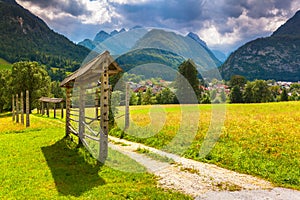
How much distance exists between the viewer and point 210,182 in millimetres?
8930

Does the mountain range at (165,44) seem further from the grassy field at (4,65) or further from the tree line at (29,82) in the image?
the grassy field at (4,65)

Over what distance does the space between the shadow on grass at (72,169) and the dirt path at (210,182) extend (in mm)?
2287

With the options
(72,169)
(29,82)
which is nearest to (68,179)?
(72,169)

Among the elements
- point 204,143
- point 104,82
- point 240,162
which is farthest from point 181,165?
point 104,82

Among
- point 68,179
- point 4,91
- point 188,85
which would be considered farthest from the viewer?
point 4,91

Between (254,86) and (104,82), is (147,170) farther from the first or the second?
(254,86)

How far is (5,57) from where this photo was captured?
19775 cm

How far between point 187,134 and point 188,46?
5.75m

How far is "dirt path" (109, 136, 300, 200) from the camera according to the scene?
7727 mm

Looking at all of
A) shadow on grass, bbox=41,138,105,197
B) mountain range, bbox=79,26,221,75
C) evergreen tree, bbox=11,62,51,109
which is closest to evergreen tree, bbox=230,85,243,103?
evergreen tree, bbox=11,62,51,109

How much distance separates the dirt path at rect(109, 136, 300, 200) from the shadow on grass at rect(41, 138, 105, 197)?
7.50 ft

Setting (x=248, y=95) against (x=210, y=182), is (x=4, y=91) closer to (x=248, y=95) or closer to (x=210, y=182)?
(x=210, y=182)

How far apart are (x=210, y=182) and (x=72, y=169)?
5660mm

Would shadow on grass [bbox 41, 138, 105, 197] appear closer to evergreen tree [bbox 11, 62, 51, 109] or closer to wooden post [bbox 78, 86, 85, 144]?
wooden post [bbox 78, 86, 85, 144]
